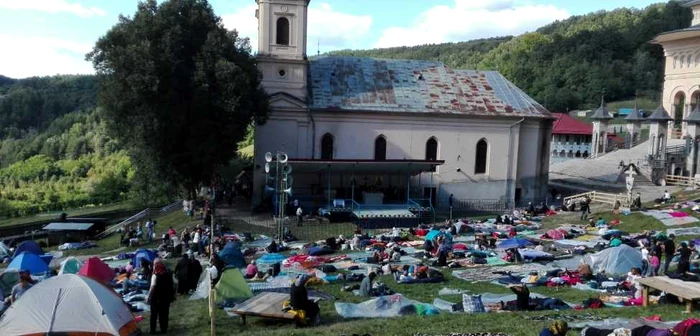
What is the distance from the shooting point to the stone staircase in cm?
4762

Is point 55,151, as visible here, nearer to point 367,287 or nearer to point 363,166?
point 363,166

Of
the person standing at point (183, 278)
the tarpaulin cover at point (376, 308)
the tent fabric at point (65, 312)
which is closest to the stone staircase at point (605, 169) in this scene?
the tarpaulin cover at point (376, 308)

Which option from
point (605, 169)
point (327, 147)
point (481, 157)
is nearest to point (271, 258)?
point (327, 147)

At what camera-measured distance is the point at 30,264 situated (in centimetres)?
2078

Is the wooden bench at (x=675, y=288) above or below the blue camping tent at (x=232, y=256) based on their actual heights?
above

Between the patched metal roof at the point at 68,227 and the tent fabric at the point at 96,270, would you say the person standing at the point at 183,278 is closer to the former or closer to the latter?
the tent fabric at the point at 96,270

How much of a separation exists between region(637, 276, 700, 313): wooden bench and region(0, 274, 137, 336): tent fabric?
11.7 meters

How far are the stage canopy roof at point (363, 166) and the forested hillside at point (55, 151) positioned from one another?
573 inches

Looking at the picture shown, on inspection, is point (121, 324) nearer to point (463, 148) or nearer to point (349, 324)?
point (349, 324)

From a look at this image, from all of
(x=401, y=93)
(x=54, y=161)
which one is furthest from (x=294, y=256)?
(x=54, y=161)

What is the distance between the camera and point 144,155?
34.9 m

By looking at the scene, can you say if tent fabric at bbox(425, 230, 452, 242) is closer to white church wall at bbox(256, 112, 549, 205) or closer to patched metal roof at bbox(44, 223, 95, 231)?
white church wall at bbox(256, 112, 549, 205)

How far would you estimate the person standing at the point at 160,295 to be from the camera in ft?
41.1

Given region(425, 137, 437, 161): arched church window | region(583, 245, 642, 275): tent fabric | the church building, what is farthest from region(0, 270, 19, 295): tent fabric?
region(425, 137, 437, 161): arched church window
